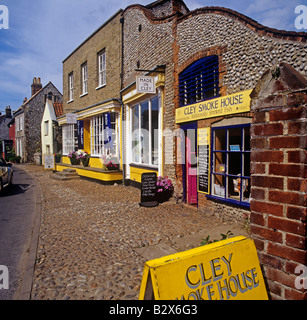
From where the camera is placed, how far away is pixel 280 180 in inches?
69.8

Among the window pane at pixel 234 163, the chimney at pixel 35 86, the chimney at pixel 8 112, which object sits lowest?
the window pane at pixel 234 163

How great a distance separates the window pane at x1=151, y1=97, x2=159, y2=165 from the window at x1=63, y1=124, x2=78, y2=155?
9214 mm

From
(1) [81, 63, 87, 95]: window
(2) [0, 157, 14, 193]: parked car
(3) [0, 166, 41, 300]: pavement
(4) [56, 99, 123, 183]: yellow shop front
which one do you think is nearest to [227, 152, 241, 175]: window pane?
(3) [0, 166, 41, 300]: pavement

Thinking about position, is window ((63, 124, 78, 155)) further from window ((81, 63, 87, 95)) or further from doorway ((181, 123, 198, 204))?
doorway ((181, 123, 198, 204))

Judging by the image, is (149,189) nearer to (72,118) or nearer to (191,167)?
(191,167)

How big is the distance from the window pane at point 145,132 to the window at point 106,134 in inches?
93.2

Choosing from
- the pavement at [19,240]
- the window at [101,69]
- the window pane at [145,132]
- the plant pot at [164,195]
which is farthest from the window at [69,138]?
the plant pot at [164,195]

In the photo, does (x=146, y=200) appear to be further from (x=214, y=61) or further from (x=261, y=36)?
(x=261, y=36)

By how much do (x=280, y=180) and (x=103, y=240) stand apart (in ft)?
12.5

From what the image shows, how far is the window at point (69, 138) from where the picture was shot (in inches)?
671

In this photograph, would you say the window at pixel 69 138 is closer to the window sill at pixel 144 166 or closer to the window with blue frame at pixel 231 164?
the window sill at pixel 144 166

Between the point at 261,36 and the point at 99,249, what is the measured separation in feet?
16.3

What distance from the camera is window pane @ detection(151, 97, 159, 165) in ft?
29.7
